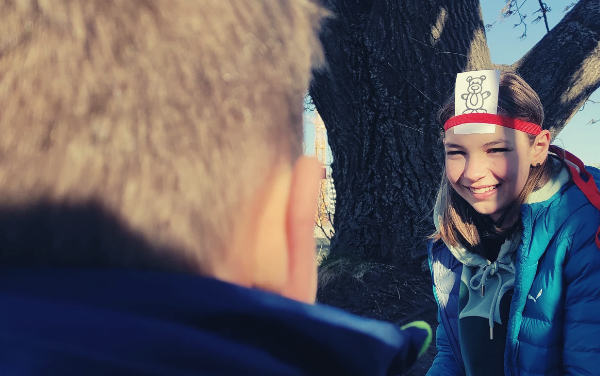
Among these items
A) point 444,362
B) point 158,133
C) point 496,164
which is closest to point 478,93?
point 496,164

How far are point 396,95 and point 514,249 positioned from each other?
7.92 feet

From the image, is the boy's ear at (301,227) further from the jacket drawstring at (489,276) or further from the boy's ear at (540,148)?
the boy's ear at (540,148)

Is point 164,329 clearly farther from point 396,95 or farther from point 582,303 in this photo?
point 396,95

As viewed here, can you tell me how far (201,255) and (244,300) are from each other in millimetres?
95

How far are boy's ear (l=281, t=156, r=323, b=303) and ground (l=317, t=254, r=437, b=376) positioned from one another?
331 cm

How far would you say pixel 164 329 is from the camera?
49cm

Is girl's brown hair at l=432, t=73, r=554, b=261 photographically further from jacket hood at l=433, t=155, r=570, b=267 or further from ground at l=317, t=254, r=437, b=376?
ground at l=317, t=254, r=437, b=376

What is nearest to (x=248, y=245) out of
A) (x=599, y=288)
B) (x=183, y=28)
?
(x=183, y=28)

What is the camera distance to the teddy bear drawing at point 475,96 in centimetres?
192

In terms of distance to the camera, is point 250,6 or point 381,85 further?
point 381,85

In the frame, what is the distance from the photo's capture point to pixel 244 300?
0.56 meters

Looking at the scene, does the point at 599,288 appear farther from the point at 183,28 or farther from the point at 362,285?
the point at 362,285

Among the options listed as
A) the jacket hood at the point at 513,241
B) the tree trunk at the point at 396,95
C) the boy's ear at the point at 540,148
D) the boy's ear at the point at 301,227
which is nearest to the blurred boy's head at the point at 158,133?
the boy's ear at the point at 301,227

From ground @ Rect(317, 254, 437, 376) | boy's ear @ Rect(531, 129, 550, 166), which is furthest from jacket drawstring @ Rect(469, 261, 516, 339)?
ground @ Rect(317, 254, 437, 376)
